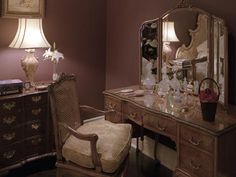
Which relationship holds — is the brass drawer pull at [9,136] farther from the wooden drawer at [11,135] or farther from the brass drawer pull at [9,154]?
the brass drawer pull at [9,154]

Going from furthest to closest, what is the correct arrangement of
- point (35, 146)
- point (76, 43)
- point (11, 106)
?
point (76, 43)
point (35, 146)
point (11, 106)

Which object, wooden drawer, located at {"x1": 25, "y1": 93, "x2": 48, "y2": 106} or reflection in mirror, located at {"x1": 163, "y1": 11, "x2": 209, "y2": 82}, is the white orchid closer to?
wooden drawer, located at {"x1": 25, "y1": 93, "x2": 48, "y2": 106}

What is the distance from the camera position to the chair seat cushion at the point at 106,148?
2.27 metres

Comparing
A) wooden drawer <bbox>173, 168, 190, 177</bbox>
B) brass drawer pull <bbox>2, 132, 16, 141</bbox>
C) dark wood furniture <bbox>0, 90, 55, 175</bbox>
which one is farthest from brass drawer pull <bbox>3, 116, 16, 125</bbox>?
wooden drawer <bbox>173, 168, 190, 177</bbox>

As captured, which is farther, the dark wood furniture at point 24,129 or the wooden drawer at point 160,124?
the dark wood furniture at point 24,129

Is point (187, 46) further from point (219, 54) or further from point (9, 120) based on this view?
point (9, 120)

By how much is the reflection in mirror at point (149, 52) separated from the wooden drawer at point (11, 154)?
1.39 meters

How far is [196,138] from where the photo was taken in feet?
6.99

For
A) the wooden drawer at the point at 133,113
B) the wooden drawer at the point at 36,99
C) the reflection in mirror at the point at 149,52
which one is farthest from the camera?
the reflection in mirror at the point at 149,52

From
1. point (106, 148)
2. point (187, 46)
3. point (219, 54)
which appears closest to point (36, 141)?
point (106, 148)

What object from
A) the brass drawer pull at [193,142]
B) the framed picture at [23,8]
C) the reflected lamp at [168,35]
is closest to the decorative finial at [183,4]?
the reflected lamp at [168,35]

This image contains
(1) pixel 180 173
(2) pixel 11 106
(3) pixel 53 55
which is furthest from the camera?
(3) pixel 53 55

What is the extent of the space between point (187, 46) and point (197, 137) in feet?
3.04

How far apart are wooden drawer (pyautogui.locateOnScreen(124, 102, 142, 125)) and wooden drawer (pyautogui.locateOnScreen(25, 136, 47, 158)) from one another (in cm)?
93
